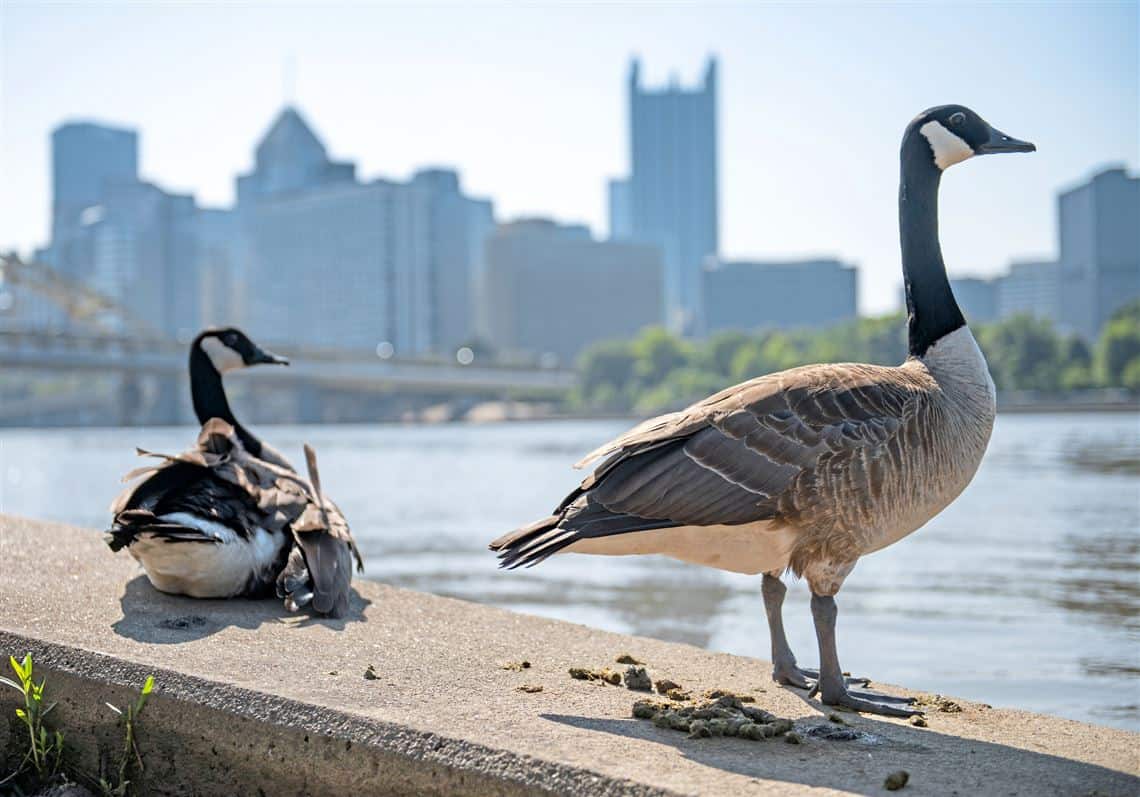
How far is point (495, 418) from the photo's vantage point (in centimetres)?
10600

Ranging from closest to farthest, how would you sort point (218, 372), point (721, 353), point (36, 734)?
point (36, 734) < point (218, 372) < point (721, 353)

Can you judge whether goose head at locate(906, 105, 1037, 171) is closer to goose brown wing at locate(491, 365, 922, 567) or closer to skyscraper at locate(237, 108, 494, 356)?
goose brown wing at locate(491, 365, 922, 567)

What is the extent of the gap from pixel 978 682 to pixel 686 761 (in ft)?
13.3

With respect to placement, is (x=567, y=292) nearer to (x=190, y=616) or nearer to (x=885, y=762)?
(x=190, y=616)

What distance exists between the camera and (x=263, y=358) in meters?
7.68

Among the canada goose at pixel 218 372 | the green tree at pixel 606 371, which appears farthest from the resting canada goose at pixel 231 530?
the green tree at pixel 606 371

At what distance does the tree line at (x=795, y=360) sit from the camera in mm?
78875

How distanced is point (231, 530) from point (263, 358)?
2.49m

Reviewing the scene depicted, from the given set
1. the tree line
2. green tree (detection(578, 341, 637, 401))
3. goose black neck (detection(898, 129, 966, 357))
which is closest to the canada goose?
goose black neck (detection(898, 129, 966, 357))

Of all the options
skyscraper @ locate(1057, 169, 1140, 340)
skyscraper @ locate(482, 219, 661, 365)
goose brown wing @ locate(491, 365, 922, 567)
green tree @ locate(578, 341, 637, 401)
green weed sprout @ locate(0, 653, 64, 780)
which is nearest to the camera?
green weed sprout @ locate(0, 653, 64, 780)

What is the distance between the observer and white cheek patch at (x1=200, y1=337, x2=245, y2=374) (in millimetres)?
7109

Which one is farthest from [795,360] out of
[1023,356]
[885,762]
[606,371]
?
[885,762]

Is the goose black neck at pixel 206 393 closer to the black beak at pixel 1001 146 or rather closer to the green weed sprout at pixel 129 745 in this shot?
the green weed sprout at pixel 129 745

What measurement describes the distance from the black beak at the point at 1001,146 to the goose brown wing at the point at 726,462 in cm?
129
